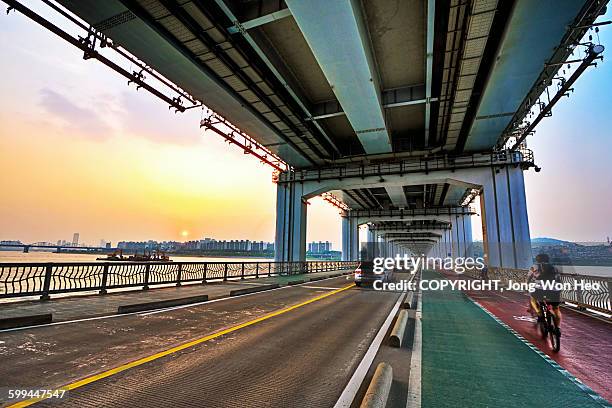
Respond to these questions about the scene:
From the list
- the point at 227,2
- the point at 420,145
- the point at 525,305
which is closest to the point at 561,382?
the point at 525,305

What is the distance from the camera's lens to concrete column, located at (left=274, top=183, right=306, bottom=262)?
96.6 ft

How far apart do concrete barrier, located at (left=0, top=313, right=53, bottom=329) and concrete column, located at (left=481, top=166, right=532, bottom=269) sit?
25.8m

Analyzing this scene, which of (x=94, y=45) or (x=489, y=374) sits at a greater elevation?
(x=94, y=45)

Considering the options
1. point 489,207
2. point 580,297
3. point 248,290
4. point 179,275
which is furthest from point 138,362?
point 489,207

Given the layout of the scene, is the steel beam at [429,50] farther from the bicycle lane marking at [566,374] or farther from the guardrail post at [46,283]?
the guardrail post at [46,283]

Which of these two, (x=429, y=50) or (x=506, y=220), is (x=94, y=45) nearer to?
(x=429, y=50)

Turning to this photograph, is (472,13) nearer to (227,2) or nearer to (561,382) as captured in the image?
(227,2)

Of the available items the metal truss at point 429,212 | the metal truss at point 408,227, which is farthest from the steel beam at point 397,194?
the metal truss at point 408,227

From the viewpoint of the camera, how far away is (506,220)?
22953mm

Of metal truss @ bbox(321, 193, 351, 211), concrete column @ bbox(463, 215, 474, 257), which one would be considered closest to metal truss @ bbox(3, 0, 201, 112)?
metal truss @ bbox(321, 193, 351, 211)

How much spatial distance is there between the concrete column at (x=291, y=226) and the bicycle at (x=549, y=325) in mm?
23307

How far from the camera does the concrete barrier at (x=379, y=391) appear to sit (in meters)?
3.10

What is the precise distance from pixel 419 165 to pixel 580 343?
19.9m

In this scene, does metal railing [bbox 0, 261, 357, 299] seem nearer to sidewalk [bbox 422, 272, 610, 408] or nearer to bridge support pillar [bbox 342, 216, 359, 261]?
sidewalk [bbox 422, 272, 610, 408]
